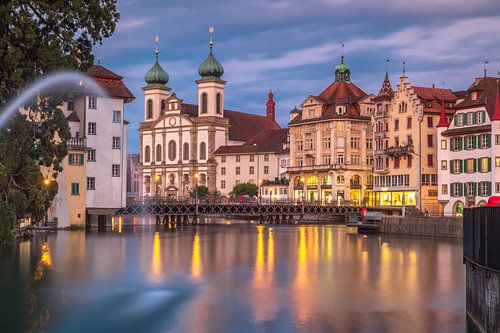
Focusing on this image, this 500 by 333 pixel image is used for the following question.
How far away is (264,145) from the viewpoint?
553 feet

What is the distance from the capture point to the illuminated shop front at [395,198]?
11806 centimetres

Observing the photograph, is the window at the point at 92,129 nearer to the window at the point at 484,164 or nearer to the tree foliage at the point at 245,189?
the window at the point at 484,164

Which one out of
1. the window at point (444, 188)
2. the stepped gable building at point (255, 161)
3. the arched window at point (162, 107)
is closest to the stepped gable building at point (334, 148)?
the stepped gable building at point (255, 161)

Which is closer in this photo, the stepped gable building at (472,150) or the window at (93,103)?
the stepped gable building at (472,150)

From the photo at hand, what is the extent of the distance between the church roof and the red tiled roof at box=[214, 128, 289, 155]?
2302 inches

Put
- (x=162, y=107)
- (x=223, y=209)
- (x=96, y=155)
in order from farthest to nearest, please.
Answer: (x=162, y=107) → (x=223, y=209) → (x=96, y=155)

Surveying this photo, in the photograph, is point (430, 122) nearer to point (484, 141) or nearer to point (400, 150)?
point (400, 150)

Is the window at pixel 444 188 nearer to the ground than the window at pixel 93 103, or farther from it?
nearer to the ground

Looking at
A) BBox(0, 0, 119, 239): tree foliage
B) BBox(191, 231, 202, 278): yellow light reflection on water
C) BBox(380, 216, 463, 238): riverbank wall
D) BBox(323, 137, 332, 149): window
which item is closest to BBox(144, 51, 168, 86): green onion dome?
BBox(323, 137, 332, 149): window

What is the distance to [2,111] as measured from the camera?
31172 millimetres

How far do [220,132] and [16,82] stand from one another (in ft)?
478

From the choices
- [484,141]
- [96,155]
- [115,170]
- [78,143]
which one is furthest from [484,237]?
[115,170]

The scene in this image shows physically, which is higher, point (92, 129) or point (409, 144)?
point (92, 129)

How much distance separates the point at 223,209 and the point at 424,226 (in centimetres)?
4095
